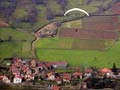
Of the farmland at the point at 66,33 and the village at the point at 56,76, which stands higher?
the farmland at the point at 66,33

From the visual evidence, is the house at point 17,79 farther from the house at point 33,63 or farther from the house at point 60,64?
the house at point 60,64

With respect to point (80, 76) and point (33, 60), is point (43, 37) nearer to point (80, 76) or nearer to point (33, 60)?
point (33, 60)

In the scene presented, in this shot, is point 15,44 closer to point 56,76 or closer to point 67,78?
point 56,76

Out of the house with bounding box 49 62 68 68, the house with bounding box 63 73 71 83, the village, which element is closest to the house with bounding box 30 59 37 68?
the village

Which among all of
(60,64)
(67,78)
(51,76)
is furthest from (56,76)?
(60,64)

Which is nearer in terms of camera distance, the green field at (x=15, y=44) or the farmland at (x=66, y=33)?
the farmland at (x=66, y=33)

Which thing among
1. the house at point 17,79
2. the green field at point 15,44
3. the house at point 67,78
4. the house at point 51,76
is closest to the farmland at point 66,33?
the green field at point 15,44

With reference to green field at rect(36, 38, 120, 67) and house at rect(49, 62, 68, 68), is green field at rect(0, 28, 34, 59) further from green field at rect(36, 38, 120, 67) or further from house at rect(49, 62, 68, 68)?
house at rect(49, 62, 68, 68)
